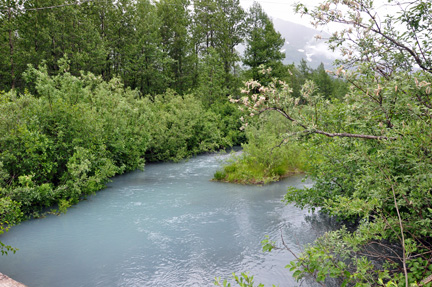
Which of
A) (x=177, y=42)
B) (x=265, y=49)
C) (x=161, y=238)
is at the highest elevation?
(x=177, y=42)

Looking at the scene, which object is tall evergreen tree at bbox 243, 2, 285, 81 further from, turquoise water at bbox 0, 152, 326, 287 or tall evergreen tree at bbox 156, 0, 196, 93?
turquoise water at bbox 0, 152, 326, 287

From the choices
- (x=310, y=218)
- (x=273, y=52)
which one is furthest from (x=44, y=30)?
(x=310, y=218)

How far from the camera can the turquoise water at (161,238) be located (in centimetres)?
626

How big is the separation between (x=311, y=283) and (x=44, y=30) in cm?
2507

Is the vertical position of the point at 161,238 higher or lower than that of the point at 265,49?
lower

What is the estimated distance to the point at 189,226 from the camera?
8.74 metres

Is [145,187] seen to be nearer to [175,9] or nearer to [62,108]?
[62,108]

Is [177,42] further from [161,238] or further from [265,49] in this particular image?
[161,238]

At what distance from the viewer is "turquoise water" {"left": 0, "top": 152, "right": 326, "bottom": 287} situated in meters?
6.26

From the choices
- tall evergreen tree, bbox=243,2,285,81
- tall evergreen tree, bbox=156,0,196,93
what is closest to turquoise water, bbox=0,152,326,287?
tall evergreen tree, bbox=243,2,285,81

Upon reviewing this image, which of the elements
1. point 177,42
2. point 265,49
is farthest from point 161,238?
point 177,42

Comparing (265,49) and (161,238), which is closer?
(161,238)

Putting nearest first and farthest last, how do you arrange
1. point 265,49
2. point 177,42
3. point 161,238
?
point 161,238, point 265,49, point 177,42

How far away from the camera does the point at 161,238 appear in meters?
8.01
